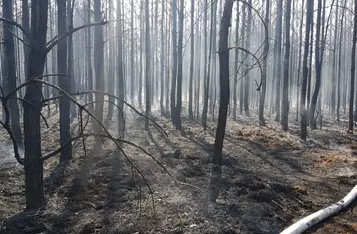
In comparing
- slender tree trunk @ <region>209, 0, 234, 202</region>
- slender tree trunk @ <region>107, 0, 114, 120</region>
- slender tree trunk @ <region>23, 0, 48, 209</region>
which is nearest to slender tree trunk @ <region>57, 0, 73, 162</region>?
slender tree trunk @ <region>209, 0, 234, 202</region>

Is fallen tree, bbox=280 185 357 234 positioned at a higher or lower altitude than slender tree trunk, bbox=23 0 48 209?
lower

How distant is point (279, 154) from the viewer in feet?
37.8

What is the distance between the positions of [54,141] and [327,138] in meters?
10.5

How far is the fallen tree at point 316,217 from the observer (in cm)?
518

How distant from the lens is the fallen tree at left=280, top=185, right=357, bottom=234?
17.0 ft

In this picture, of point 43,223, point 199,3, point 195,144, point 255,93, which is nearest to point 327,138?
point 195,144

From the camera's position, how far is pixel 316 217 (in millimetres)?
5609

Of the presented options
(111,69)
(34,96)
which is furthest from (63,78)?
(111,69)

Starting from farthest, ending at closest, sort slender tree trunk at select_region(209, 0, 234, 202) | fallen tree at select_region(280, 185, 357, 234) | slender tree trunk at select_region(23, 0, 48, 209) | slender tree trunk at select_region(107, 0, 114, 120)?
slender tree trunk at select_region(107, 0, 114, 120) → slender tree trunk at select_region(209, 0, 234, 202) → fallen tree at select_region(280, 185, 357, 234) → slender tree trunk at select_region(23, 0, 48, 209)

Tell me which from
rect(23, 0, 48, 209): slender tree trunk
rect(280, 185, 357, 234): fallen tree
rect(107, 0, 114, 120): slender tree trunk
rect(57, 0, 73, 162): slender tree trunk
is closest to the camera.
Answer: rect(23, 0, 48, 209): slender tree trunk

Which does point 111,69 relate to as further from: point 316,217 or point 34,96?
point 316,217

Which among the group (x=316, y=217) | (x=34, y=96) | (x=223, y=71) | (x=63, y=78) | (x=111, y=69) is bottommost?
(x=316, y=217)

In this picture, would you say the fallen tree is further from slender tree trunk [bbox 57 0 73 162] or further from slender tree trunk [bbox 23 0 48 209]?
slender tree trunk [bbox 57 0 73 162]

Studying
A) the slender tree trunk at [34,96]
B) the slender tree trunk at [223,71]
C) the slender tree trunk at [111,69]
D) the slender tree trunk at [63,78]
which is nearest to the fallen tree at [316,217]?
the slender tree trunk at [223,71]
